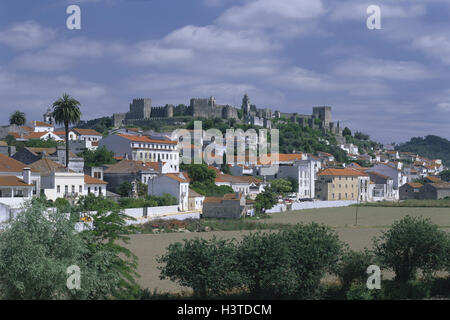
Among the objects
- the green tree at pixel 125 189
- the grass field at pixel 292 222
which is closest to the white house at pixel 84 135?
the green tree at pixel 125 189

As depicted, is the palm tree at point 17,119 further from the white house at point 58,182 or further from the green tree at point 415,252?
the green tree at point 415,252

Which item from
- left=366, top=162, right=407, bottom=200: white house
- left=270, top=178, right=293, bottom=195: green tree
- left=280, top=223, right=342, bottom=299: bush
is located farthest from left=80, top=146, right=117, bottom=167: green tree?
left=366, top=162, right=407, bottom=200: white house

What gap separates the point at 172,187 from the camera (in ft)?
220

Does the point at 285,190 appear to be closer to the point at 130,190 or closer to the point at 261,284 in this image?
the point at 130,190

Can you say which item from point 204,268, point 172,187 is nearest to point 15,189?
point 172,187

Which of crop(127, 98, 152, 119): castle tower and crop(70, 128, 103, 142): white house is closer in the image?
crop(70, 128, 103, 142): white house

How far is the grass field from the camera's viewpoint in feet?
103

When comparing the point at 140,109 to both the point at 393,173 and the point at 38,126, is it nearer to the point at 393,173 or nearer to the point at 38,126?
the point at 38,126

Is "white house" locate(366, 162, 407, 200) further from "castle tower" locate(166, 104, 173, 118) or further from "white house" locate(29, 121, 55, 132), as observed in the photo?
"castle tower" locate(166, 104, 173, 118)

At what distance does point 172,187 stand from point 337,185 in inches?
1916

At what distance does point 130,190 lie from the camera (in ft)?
225

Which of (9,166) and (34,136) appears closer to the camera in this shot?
(9,166)

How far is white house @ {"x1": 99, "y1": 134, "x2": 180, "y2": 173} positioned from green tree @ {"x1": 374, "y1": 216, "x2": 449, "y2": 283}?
62360mm
